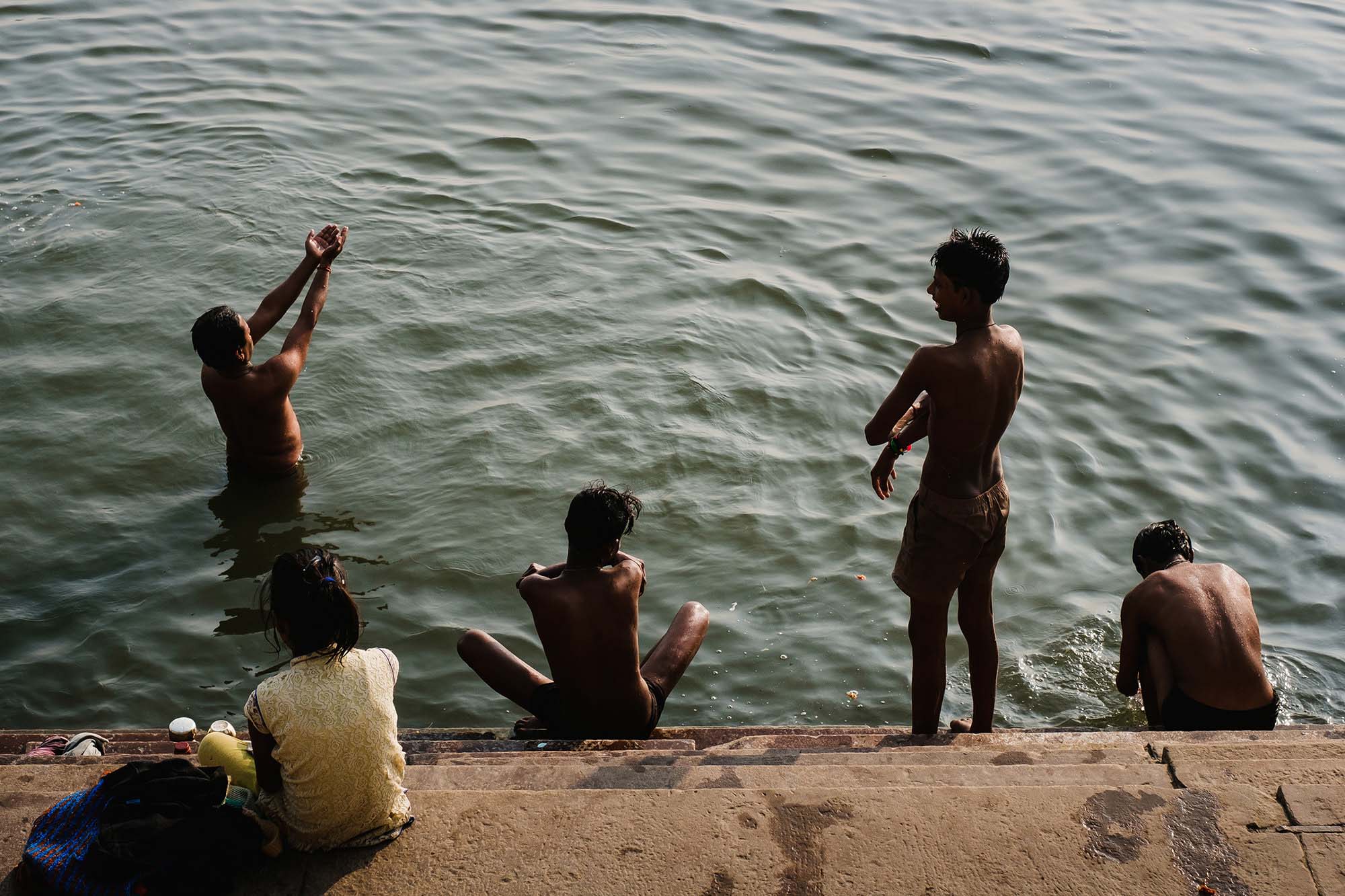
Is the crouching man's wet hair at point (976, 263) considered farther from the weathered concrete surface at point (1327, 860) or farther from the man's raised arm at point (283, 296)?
the man's raised arm at point (283, 296)

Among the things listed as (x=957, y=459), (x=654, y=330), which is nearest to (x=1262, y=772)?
(x=957, y=459)

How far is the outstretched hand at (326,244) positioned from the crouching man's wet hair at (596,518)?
266 centimetres

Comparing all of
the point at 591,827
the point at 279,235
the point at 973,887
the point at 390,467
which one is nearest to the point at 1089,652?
the point at 973,887

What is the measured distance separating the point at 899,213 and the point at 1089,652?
535 cm

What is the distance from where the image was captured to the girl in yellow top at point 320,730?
3.15 m

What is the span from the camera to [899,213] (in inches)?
401

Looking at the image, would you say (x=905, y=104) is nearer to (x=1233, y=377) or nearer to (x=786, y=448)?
(x=1233, y=377)

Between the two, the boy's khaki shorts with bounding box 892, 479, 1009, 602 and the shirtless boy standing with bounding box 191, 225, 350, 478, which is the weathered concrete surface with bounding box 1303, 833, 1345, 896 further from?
the shirtless boy standing with bounding box 191, 225, 350, 478

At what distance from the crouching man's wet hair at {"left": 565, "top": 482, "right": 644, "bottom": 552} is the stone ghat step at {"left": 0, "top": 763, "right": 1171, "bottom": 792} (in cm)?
87

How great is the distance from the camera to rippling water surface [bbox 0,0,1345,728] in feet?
18.8

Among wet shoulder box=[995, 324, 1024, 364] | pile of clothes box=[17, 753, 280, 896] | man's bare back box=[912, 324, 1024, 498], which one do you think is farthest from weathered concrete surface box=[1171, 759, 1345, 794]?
pile of clothes box=[17, 753, 280, 896]

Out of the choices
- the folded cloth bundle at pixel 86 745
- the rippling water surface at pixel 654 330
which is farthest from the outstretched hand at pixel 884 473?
the folded cloth bundle at pixel 86 745

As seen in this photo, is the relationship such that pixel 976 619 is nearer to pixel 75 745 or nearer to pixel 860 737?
pixel 860 737

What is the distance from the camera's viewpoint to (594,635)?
424 centimetres
